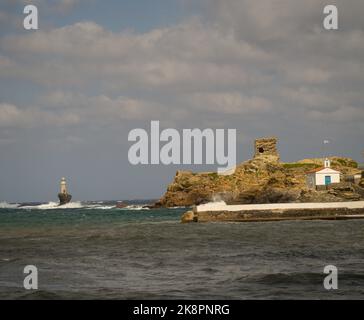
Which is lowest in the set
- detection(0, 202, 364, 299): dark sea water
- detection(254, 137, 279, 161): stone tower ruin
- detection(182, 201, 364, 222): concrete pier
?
detection(0, 202, 364, 299): dark sea water

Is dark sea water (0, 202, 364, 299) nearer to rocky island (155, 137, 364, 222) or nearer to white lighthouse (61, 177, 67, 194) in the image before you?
rocky island (155, 137, 364, 222)

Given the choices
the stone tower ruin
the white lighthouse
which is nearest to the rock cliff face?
the stone tower ruin

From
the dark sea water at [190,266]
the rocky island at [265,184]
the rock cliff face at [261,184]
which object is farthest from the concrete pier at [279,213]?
the dark sea water at [190,266]

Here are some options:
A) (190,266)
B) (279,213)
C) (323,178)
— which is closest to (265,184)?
(323,178)

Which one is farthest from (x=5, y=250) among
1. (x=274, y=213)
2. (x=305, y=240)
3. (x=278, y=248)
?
(x=274, y=213)

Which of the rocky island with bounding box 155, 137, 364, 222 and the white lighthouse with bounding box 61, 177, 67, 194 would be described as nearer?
the rocky island with bounding box 155, 137, 364, 222

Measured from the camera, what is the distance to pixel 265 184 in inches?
3519

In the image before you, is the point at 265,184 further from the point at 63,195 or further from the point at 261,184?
the point at 63,195

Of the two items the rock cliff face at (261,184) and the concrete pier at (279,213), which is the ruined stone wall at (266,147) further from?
the concrete pier at (279,213)

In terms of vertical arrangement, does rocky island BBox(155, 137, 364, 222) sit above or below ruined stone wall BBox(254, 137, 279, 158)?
below

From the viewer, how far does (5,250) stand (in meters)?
27.9

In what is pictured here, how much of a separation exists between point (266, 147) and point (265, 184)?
15.4 metres

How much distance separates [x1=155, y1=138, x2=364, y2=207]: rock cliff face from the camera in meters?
69.2
